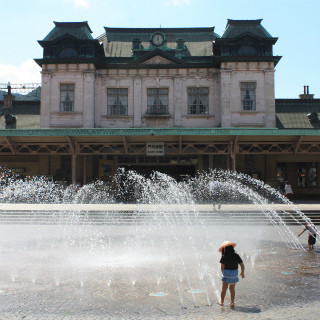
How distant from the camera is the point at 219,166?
2894 cm

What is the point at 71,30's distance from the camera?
30328 millimetres

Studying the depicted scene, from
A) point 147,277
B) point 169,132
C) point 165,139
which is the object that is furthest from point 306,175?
point 147,277

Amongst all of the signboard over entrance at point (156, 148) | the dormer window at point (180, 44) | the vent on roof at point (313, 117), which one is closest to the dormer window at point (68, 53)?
the dormer window at point (180, 44)

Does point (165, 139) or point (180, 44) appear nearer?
point (165, 139)

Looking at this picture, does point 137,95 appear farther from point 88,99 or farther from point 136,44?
point 136,44

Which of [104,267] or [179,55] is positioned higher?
[179,55]

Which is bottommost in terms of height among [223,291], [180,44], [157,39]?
[223,291]

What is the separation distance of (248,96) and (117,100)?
9770 millimetres

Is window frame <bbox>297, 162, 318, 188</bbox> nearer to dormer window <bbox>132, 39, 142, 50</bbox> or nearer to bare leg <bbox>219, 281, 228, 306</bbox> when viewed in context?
dormer window <bbox>132, 39, 142, 50</bbox>

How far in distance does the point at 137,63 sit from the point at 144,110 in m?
3.53

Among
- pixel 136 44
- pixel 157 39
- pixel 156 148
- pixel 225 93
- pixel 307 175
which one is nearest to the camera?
pixel 156 148

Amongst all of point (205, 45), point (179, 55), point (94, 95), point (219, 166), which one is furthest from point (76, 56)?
point (219, 166)

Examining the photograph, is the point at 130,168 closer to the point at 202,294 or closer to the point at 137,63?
the point at 137,63

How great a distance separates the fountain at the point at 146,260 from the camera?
6.64 metres
